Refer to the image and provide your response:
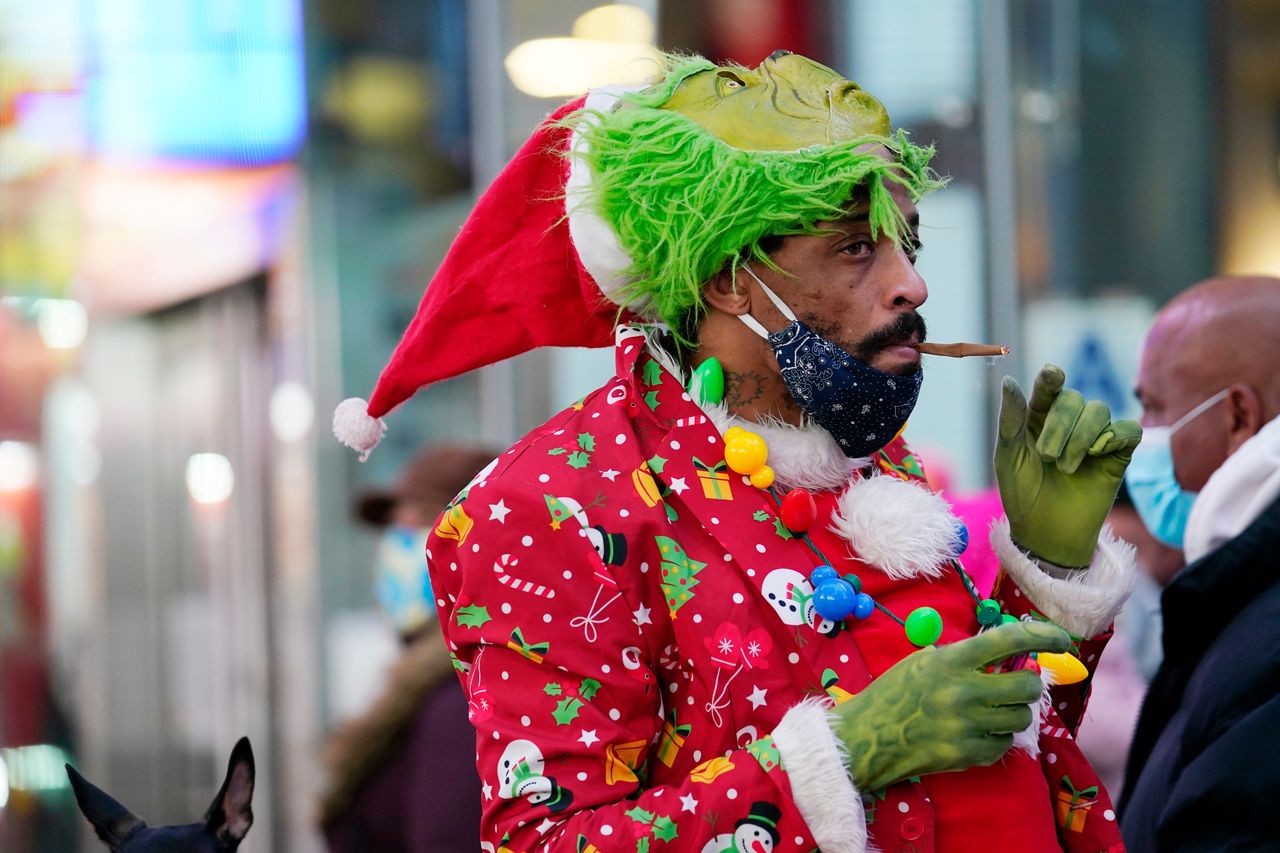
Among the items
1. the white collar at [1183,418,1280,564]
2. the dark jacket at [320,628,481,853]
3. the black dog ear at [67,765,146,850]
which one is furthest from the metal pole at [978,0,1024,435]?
the black dog ear at [67,765,146,850]

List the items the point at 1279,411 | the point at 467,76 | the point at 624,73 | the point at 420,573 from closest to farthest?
the point at 624,73, the point at 1279,411, the point at 420,573, the point at 467,76

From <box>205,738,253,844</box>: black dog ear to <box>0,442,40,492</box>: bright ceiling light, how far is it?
22.4 ft

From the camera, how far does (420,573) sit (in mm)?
→ 4367

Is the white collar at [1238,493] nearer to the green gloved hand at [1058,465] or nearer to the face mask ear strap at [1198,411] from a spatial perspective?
the face mask ear strap at [1198,411]

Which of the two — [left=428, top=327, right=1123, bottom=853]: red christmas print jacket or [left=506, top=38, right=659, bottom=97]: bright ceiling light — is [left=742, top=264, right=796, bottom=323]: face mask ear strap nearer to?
[left=428, top=327, right=1123, bottom=853]: red christmas print jacket

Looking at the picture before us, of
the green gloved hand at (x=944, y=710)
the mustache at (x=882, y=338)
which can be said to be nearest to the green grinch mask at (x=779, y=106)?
the mustache at (x=882, y=338)

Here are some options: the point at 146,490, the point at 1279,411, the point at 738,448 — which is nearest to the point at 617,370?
the point at 738,448

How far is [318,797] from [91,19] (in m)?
5.54

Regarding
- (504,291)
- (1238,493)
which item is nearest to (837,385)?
(504,291)

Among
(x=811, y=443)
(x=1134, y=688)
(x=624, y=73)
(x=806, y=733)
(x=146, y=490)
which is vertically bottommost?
(x=146, y=490)

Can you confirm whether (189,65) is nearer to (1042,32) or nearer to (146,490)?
(146,490)

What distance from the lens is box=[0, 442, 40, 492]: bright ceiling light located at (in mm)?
8047

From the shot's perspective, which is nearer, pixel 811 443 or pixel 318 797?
pixel 811 443

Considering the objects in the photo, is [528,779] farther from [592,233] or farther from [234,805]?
Result: [592,233]
